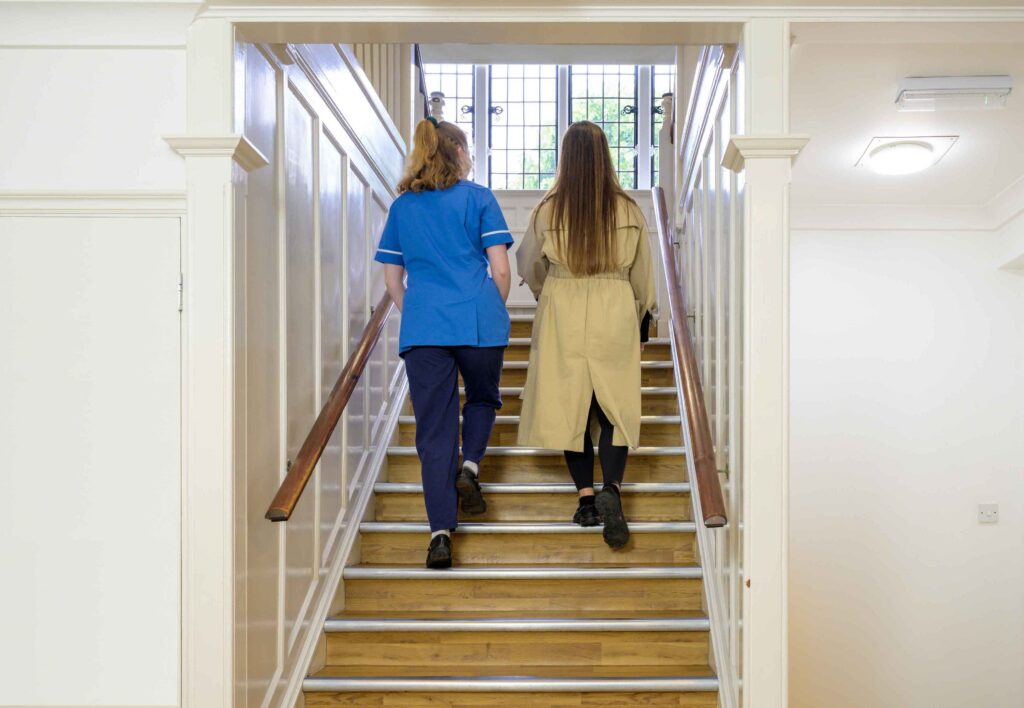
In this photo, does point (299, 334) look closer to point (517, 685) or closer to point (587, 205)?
point (587, 205)

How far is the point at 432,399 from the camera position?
3475mm

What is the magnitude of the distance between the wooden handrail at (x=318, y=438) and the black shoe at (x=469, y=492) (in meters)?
0.48

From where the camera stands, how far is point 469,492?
11.7 ft

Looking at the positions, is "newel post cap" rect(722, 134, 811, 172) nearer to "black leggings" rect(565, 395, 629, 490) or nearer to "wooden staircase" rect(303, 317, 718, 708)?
"black leggings" rect(565, 395, 629, 490)

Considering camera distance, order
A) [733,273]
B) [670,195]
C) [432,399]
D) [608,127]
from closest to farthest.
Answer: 1. [733,273]
2. [432,399]
3. [670,195]
4. [608,127]

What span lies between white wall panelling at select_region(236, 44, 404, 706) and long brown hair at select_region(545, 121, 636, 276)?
796 mm

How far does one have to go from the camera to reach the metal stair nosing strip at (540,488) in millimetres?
3875

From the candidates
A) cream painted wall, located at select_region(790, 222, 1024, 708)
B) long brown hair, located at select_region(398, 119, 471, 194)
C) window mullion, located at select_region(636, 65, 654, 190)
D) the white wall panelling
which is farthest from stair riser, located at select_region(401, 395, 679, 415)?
window mullion, located at select_region(636, 65, 654, 190)

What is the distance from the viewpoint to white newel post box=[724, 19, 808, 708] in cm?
261

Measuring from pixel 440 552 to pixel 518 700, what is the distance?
1.79 ft
